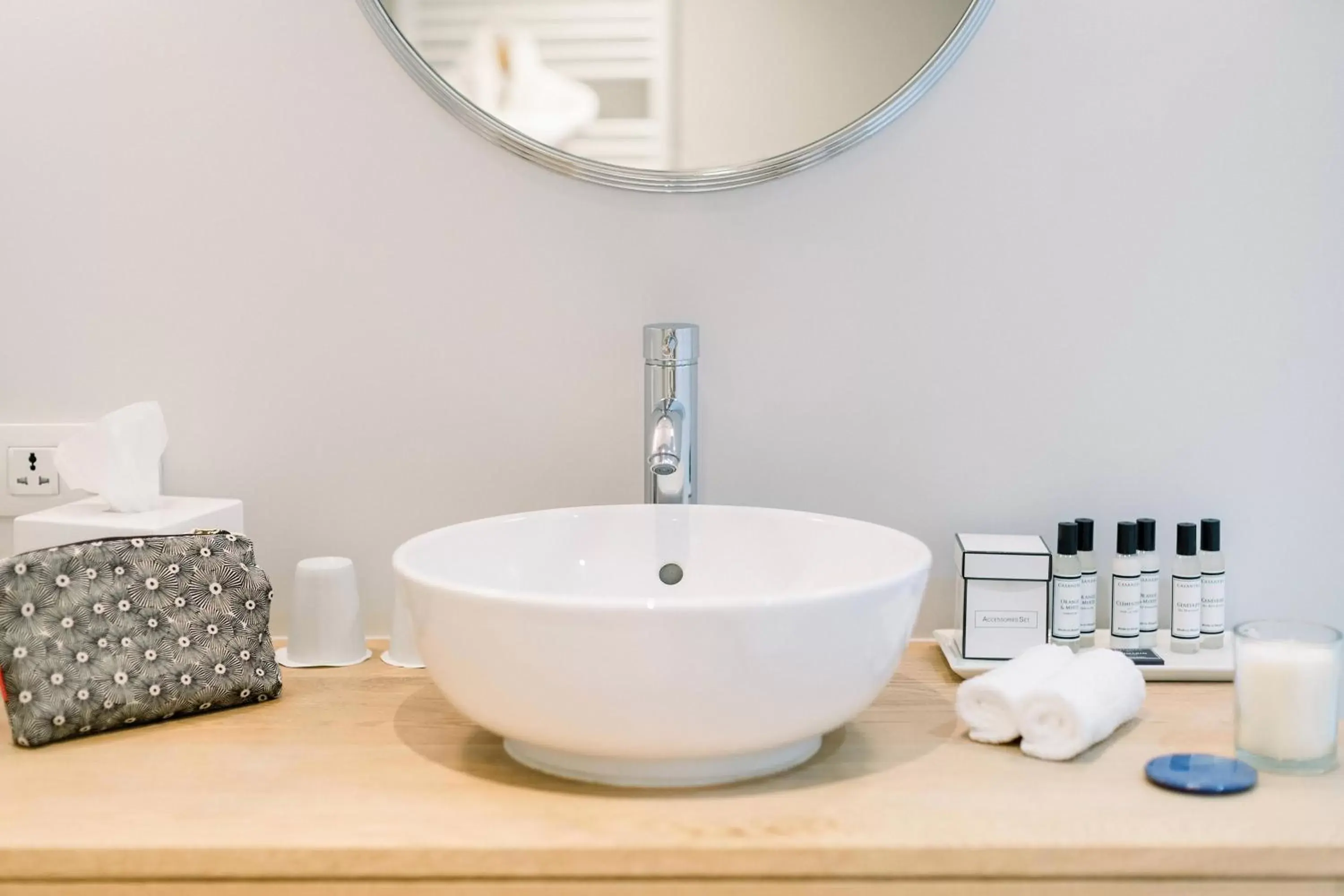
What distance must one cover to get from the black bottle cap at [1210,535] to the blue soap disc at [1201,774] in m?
0.31

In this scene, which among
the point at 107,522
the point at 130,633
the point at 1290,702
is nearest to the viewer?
the point at 1290,702

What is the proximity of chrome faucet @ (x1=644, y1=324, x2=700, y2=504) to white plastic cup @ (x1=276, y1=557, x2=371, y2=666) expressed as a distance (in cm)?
34

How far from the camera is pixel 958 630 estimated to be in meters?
1.28

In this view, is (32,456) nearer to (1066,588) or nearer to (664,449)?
(664,449)

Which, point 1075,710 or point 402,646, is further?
point 402,646

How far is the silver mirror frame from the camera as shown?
4.33 ft

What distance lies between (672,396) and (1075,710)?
0.50 meters

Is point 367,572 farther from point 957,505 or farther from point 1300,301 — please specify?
point 1300,301

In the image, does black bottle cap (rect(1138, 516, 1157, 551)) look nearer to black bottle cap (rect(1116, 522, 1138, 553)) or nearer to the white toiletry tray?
black bottle cap (rect(1116, 522, 1138, 553))

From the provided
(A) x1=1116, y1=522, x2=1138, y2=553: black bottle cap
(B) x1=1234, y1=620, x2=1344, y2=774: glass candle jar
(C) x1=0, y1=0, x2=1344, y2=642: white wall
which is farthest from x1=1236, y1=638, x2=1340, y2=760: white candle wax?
(C) x1=0, y1=0, x2=1344, y2=642: white wall

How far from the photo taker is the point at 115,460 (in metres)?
1.23

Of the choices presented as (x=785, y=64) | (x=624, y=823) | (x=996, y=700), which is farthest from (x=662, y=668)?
(x=785, y=64)

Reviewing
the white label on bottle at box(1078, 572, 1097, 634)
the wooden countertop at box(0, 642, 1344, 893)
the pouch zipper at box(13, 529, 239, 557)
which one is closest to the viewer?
the wooden countertop at box(0, 642, 1344, 893)

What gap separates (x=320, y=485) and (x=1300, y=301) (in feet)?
3.66
